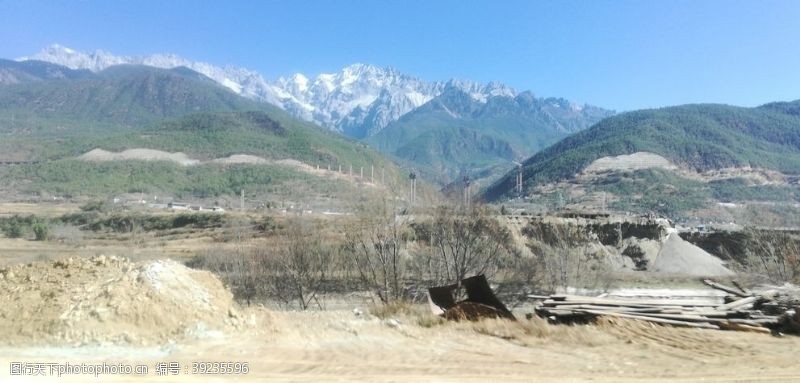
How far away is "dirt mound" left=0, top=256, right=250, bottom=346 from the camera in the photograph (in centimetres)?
1119

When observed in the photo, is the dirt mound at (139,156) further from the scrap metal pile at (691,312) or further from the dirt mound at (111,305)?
the scrap metal pile at (691,312)

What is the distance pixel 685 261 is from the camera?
57.2m

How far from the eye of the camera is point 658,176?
161 metres

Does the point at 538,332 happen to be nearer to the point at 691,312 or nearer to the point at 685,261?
the point at 691,312

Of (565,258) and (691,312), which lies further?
(565,258)

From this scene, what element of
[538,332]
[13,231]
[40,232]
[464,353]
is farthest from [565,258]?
[13,231]

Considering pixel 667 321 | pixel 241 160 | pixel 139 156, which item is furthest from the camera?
pixel 241 160

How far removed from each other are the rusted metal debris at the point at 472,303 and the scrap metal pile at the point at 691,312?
1334 mm

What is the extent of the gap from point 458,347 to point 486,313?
3586 millimetres

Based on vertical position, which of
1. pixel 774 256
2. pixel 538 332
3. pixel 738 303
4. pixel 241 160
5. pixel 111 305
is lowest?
pixel 538 332

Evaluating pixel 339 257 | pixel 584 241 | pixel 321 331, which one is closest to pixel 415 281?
pixel 339 257

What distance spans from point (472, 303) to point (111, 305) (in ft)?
30.1

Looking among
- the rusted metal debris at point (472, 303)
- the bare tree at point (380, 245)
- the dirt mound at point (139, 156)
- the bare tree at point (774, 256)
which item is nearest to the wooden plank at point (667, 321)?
the rusted metal debris at point (472, 303)

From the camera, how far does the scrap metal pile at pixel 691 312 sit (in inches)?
585
